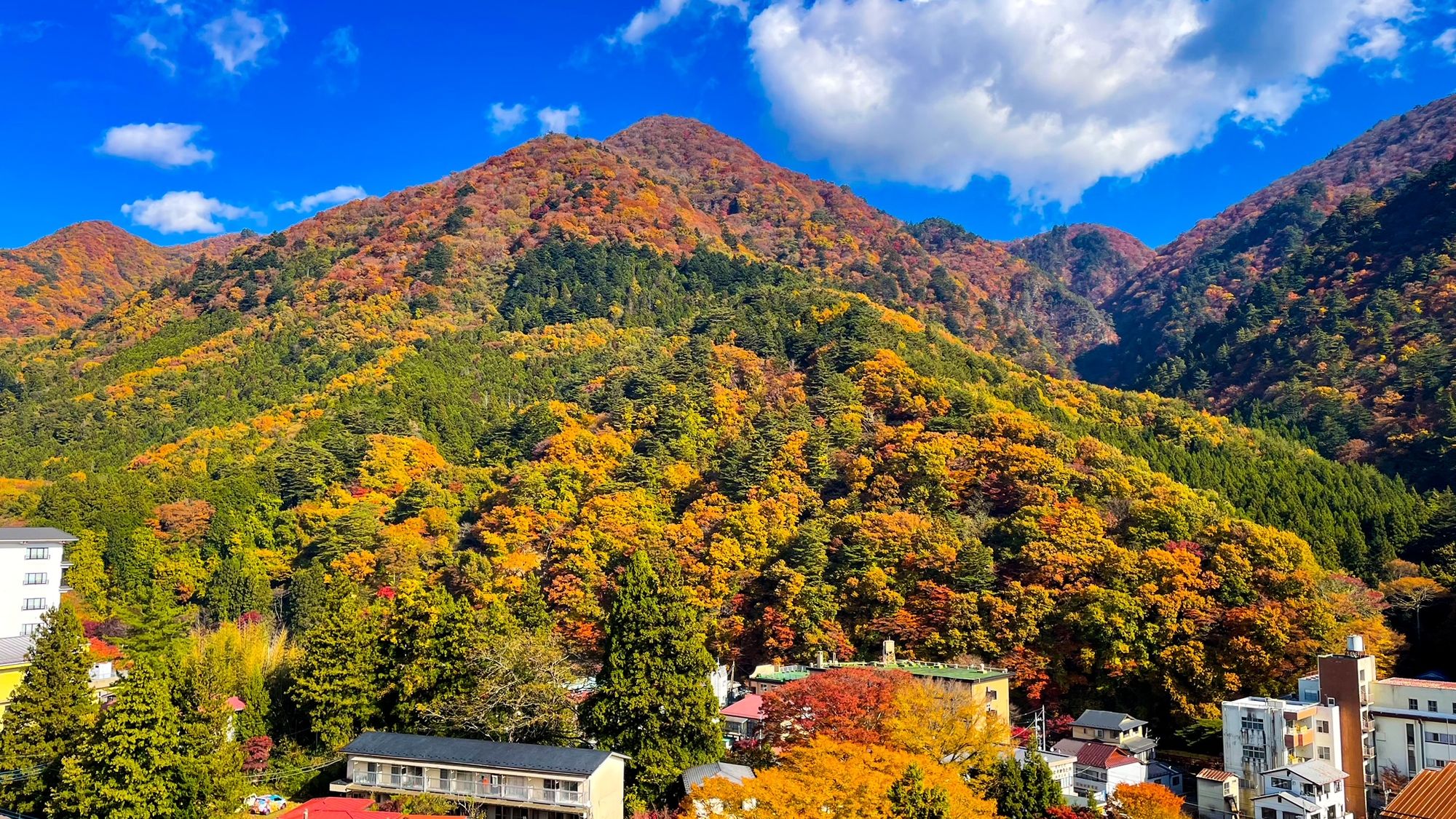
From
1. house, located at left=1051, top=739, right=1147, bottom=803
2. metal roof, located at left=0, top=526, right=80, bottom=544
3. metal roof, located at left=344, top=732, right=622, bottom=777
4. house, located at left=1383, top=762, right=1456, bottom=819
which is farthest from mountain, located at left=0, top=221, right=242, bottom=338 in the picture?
house, located at left=1383, top=762, right=1456, bottom=819

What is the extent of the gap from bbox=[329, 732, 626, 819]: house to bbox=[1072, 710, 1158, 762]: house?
15.7 metres

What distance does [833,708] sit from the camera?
30.1 m

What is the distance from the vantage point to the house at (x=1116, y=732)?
3441 cm

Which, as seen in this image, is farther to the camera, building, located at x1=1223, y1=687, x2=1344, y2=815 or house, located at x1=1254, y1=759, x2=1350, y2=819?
building, located at x1=1223, y1=687, x2=1344, y2=815

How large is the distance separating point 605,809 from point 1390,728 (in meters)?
24.3

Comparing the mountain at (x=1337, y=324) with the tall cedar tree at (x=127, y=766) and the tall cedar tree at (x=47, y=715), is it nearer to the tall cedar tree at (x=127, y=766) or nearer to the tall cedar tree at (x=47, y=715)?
the tall cedar tree at (x=127, y=766)

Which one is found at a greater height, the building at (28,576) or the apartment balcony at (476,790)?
the building at (28,576)

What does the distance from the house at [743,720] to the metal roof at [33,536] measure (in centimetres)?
3157

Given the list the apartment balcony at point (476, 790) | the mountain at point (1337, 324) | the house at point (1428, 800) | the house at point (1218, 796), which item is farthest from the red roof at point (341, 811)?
the mountain at point (1337, 324)

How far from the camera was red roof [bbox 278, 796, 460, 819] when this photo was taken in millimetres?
27578

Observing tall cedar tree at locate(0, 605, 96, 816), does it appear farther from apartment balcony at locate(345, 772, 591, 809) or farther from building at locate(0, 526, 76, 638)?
building at locate(0, 526, 76, 638)

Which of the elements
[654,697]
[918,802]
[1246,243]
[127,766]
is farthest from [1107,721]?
[1246,243]

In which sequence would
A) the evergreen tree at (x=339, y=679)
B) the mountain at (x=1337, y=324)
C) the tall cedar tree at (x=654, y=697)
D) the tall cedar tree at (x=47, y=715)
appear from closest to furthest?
the tall cedar tree at (x=47, y=715) → the tall cedar tree at (x=654, y=697) → the evergreen tree at (x=339, y=679) → the mountain at (x=1337, y=324)

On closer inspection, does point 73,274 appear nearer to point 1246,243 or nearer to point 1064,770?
point 1064,770
